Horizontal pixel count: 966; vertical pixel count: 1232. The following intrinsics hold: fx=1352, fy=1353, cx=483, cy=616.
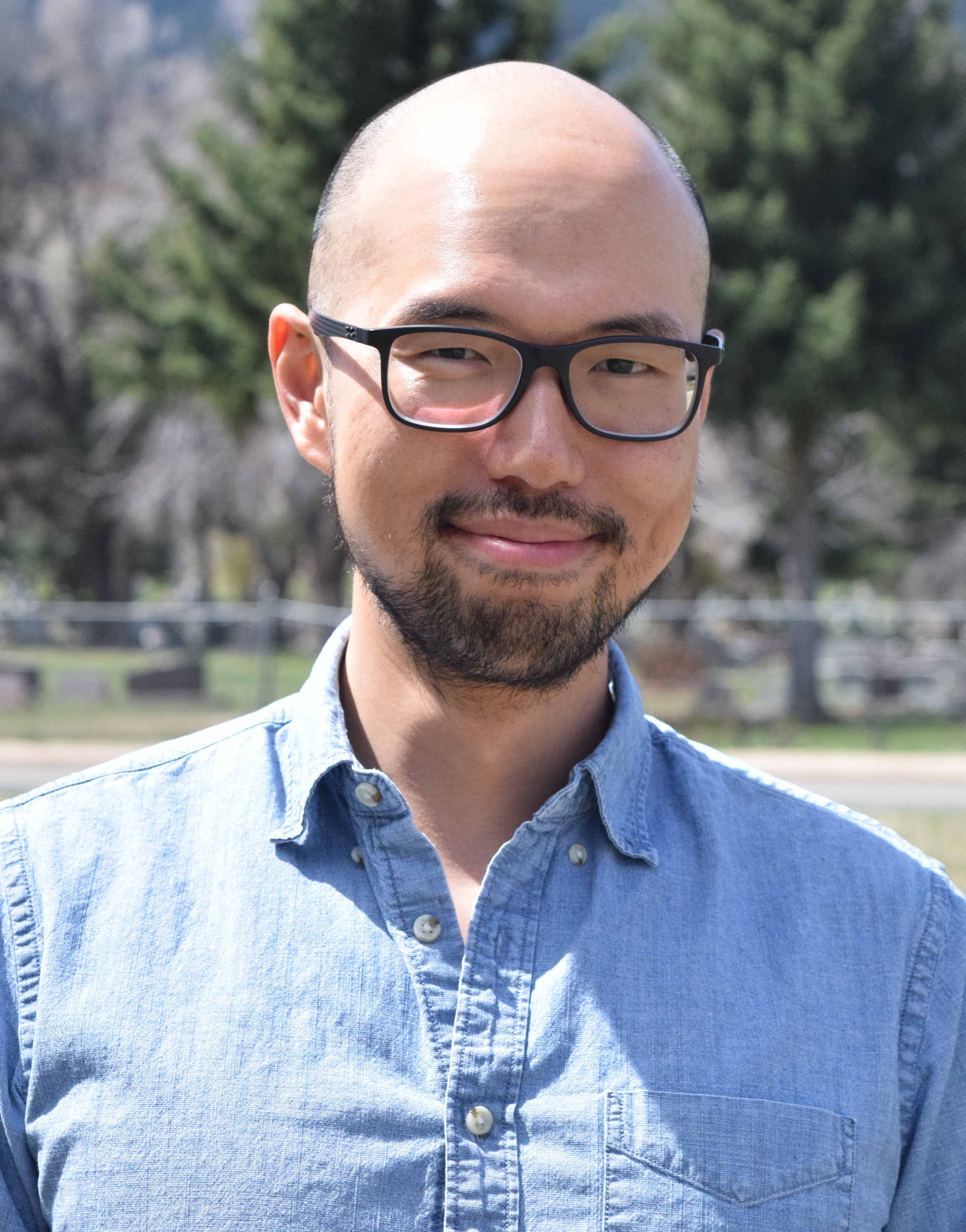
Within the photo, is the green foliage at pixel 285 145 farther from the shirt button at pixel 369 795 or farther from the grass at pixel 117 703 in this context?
the shirt button at pixel 369 795

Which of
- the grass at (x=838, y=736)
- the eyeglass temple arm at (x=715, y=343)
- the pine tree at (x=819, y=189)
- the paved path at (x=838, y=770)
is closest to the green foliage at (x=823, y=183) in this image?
the pine tree at (x=819, y=189)

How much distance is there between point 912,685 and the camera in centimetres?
1739

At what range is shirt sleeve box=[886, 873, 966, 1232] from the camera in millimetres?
1583

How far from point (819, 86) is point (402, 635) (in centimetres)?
1827

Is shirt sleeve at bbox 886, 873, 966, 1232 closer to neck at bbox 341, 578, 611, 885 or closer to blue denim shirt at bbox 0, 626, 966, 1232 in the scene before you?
blue denim shirt at bbox 0, 626, 966, 1232

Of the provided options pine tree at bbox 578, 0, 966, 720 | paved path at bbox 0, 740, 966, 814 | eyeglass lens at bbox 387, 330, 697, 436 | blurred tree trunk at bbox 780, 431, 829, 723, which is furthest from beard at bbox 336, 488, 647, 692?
blurred tree trunk at bbox 780, 431, 829, 723

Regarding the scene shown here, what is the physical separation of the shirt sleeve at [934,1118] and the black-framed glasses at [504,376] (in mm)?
763

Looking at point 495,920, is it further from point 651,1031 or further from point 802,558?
point 802,558

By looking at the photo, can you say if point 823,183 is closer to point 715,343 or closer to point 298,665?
point 298,665

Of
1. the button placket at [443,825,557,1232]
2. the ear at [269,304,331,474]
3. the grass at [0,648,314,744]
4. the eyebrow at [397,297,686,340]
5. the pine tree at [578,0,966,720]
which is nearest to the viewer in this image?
the button placket at [443,825,557,1232]

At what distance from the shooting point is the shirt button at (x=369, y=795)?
1674 millimetres

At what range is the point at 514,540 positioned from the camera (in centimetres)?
158

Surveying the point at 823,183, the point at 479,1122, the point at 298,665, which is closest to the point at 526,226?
the point at 479,1122

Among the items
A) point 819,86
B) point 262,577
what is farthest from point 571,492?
point 262,577
